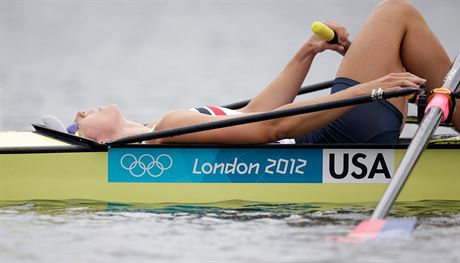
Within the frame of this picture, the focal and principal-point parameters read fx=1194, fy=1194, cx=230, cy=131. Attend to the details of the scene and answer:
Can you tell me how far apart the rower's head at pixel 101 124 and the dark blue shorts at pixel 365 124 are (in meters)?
1.46

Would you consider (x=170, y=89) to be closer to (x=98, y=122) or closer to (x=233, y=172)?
(x=98, y=122)

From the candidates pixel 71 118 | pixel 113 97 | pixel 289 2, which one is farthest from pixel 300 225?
pixel 289 2

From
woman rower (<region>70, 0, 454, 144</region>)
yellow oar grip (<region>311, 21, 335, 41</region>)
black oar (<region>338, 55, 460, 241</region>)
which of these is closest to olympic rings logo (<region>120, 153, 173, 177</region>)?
woman rower (<region>70, 0, 454, 144</region>)

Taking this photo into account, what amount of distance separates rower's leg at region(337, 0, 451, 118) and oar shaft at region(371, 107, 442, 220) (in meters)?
0.53

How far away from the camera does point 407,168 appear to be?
7379 mm

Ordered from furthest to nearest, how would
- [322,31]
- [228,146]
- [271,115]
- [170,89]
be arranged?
[170,89] → [322,31] → [228,146] → [271,115]

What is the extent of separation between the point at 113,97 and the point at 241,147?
12.7 metres

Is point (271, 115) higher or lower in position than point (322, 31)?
lower

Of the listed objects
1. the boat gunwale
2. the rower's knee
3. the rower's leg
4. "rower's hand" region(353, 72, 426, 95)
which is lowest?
the boat gunwale

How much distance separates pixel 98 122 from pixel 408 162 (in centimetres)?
240

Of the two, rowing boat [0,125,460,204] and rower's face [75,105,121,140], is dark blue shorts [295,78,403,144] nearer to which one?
rowing boat [0,125,460,204]

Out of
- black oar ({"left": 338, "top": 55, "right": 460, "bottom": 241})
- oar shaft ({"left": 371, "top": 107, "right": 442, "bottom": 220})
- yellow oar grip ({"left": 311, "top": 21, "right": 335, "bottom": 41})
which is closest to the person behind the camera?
black oar ({"left": 338, "top": 55, "right": 460, "bottom": 241})

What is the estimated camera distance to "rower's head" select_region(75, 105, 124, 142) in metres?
8.59

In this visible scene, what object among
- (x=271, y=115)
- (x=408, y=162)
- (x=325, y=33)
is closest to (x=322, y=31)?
(x=325, y=33)
